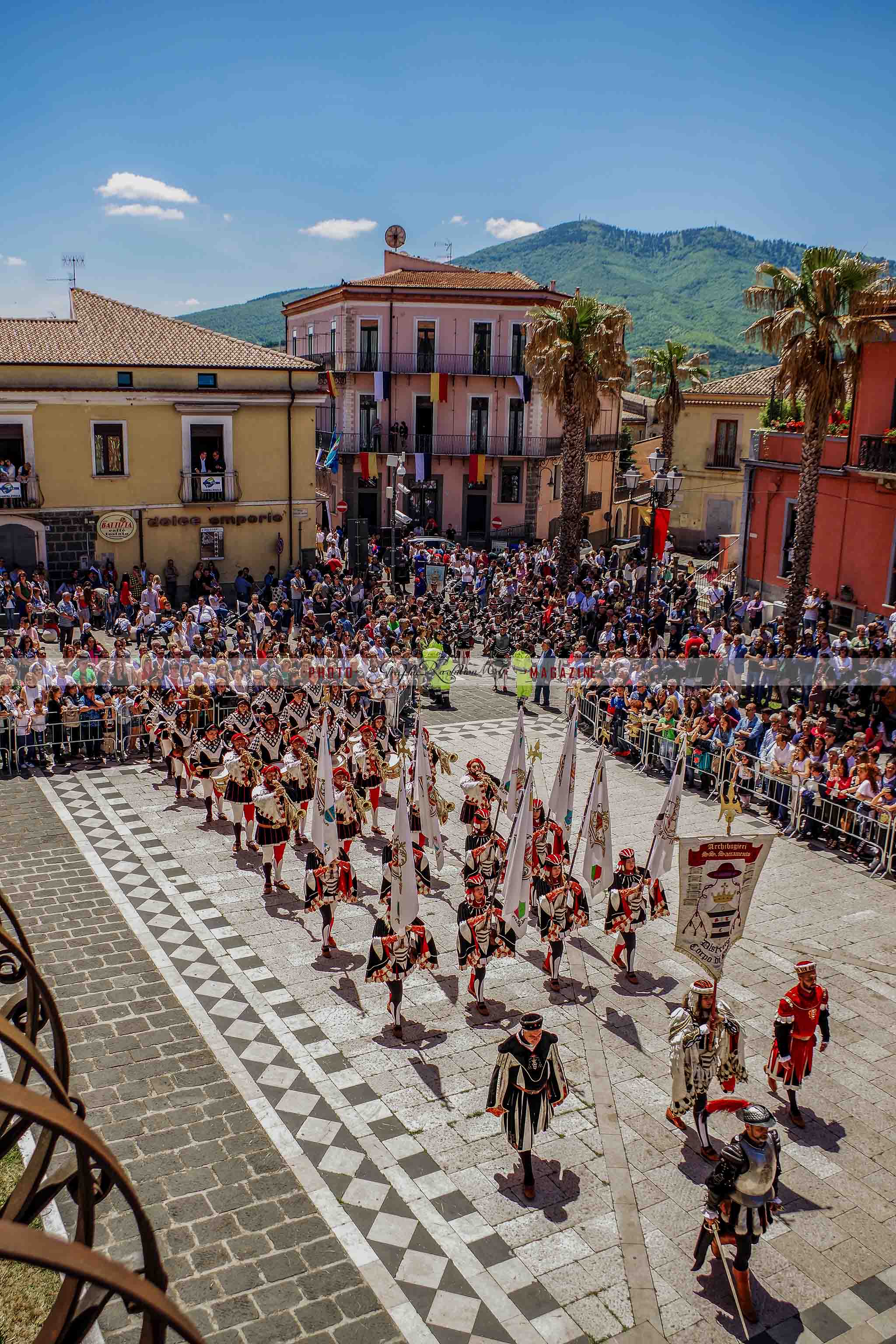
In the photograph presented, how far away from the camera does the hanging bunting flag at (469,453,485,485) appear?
42.0 metres

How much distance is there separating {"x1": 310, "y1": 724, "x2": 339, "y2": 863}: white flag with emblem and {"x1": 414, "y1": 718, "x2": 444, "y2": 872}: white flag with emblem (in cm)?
113

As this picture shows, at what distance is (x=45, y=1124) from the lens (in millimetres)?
2566

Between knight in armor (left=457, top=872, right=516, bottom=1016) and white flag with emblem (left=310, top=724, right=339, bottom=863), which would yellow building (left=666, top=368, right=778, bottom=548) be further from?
knight in armor (left=457, top=872, right=516, bottom=1016)

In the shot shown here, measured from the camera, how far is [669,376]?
45969 mm

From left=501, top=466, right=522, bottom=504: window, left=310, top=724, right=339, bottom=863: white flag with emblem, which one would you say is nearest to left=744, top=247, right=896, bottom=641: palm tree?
left=310, top=724, right=339, bottom=863: white flag with emblem

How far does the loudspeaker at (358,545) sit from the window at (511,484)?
683 centimetres

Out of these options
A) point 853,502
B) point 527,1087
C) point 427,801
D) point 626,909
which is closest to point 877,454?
point 853,502

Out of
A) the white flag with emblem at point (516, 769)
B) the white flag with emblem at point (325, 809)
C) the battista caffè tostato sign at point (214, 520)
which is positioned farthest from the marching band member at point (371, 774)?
the battista caffè tostato sign at point (214, 520)

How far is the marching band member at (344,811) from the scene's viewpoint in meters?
13.0

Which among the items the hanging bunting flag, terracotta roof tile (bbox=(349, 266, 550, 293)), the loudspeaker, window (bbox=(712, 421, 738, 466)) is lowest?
the loudspeaker

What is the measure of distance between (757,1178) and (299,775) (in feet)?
29.4

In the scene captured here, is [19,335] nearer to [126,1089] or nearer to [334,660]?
[334,660]

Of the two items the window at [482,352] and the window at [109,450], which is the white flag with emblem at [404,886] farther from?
the window at [482,352]

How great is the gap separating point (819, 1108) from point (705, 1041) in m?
1.63
